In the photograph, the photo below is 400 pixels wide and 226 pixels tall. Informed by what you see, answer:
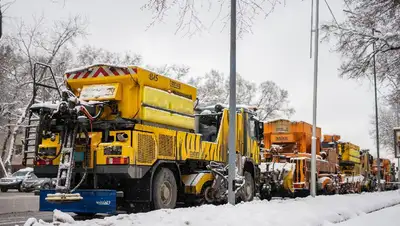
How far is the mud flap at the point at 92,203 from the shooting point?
32.7 ft

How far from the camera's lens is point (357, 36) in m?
18.4

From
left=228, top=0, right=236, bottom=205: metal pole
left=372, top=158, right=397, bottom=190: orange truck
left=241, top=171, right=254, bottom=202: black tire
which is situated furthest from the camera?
left=372, top=158, right=397, bottom=190: orange truck

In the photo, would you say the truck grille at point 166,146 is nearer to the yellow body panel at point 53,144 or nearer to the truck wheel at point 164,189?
the truck wheel at point 164,189

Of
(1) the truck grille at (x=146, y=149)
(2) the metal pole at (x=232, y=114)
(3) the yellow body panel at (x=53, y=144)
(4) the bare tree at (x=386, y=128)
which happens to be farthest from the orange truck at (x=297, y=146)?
(4) the bare tree at (x=386, y=128)

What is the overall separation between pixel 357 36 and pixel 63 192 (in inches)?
504

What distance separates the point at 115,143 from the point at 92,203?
128 cm

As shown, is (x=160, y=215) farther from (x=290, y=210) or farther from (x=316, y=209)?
(x=316, y=209)

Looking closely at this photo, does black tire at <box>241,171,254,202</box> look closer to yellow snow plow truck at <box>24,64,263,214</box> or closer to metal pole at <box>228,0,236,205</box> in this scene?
yellow snow plow truck at <box>24,64,263,214</box>

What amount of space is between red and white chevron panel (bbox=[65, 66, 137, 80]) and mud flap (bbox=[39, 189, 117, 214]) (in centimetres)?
264

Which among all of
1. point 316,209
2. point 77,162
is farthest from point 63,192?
point 316,209

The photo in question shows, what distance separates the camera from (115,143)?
10.2 metres

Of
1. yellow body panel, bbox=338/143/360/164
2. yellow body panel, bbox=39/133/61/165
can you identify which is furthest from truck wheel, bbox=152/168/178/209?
yellow body panel, bbox=338/143/360/164

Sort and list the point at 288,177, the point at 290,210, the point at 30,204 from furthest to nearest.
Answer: the point at 288,177
the point at 30,204
the point at 290,210

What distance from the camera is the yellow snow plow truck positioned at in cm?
1012
